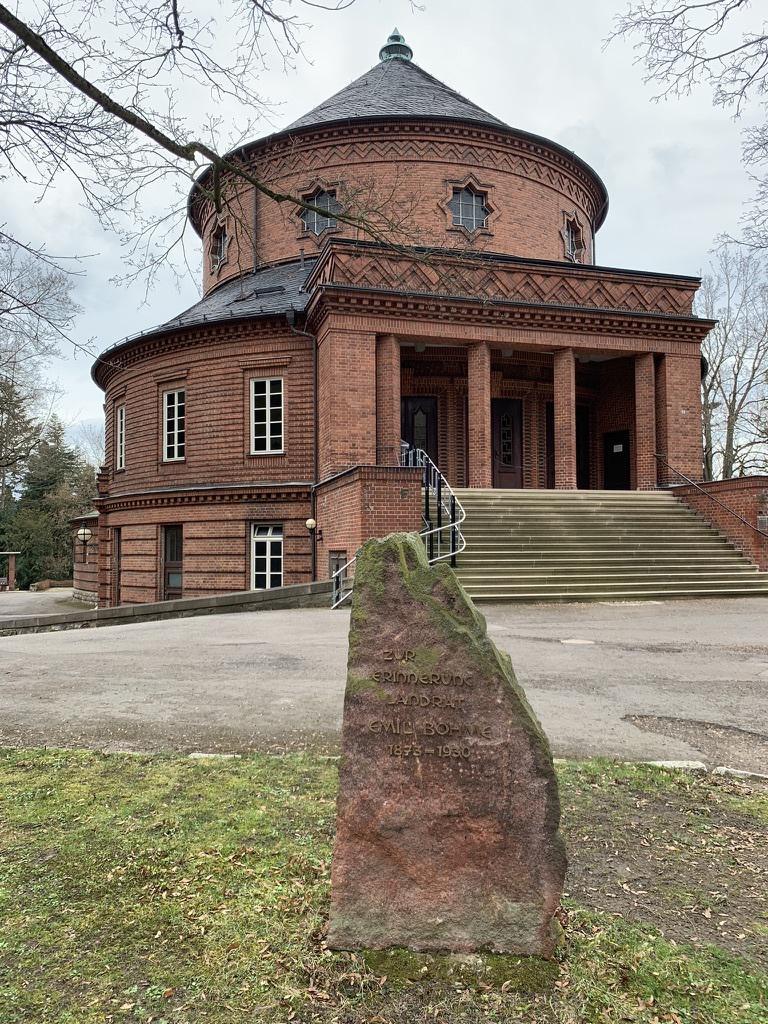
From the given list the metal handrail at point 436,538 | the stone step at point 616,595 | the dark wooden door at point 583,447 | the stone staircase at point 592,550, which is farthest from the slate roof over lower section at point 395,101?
the stone step at point 616,595

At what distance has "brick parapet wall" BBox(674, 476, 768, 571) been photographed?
15305mm

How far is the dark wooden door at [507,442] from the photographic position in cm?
2142

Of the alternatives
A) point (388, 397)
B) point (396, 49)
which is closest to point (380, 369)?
point (388, 397)

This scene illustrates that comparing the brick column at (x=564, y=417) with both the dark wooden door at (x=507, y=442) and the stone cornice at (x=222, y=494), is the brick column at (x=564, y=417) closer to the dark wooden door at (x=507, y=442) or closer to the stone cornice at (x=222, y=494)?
the dark wooden door at (x=507, y=442)

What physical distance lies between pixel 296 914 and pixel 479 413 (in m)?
15.9

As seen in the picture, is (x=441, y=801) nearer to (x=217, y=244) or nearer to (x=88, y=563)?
(x=217, y=244)

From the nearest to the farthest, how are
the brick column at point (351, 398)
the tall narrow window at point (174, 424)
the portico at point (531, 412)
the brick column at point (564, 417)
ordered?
1. the brick column at point (351, 398)
2. the portico at point (531, 412)
3. the brick column at point (564, 417)
4. the tall narrow window at point (174, 424)

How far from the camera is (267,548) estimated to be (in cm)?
1911

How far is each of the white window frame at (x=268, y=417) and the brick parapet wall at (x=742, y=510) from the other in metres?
10.8

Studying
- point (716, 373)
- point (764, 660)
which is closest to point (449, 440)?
point (764, 660)

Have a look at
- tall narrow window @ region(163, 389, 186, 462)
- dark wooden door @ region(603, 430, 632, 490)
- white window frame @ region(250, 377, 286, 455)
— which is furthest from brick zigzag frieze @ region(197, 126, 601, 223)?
dark wooden door @ region(603, 430, 632, 490)

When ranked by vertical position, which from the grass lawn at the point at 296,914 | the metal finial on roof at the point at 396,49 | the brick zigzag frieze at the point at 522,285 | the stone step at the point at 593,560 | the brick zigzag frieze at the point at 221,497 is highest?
the metal finial on roof at the point at 396,49

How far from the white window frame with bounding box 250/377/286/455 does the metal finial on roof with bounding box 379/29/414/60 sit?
17.5 m

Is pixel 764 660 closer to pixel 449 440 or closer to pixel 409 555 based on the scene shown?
pixel 409 555
